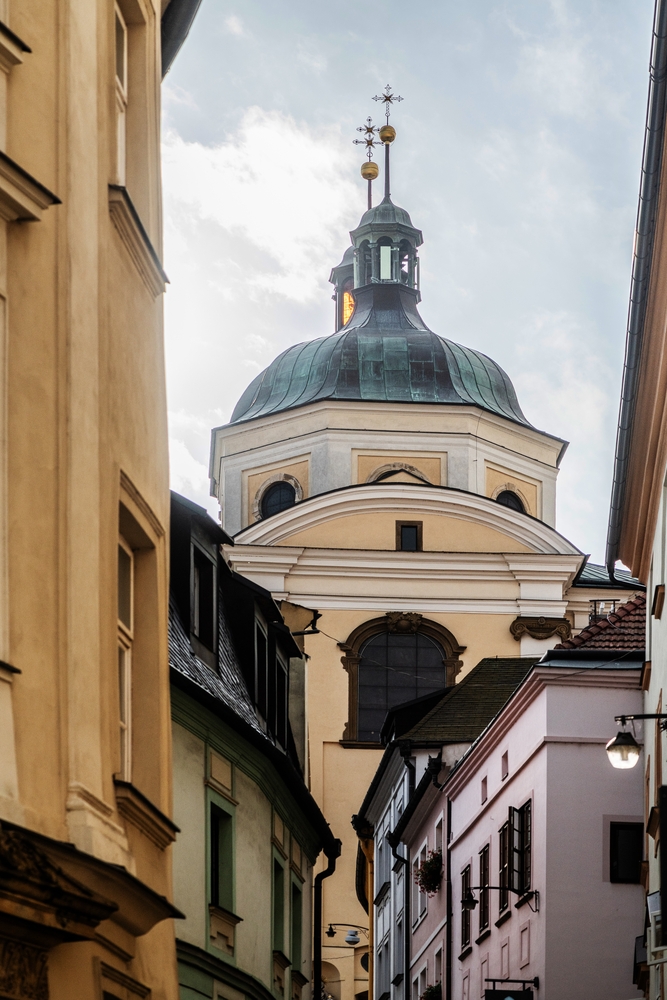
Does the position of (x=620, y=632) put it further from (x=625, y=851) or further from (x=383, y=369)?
(x=383, y=369)

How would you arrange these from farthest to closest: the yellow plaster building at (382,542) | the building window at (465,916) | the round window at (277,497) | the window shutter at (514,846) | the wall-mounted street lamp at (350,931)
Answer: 1. the round window at (277,497)
2. the yellow plaster building at (382,542)
3. the wall-mounted street lamp at (350,931)
4. the building window at (465,916)
5. the window shutter at (514,846)

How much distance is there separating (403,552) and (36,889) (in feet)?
116

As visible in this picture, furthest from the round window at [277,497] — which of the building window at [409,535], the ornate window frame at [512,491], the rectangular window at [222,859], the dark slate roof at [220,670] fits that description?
the rectangular window at [222,859]

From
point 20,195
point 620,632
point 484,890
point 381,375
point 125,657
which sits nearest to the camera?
point 20,195

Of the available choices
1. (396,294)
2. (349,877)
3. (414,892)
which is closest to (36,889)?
(414,892)

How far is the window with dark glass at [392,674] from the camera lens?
4059 centimetres

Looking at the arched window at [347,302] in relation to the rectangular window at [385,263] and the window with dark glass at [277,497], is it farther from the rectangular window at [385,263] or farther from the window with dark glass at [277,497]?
the window with dark glass at [277,497]

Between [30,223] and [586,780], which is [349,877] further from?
[30,223]

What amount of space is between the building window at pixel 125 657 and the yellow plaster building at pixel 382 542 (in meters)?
27.6

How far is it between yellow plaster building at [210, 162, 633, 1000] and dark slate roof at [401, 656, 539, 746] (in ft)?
21.7

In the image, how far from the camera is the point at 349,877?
38.7 m

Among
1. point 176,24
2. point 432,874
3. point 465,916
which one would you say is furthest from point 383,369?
point 176,24

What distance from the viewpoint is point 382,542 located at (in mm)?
41875

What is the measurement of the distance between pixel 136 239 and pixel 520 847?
38.6ft
